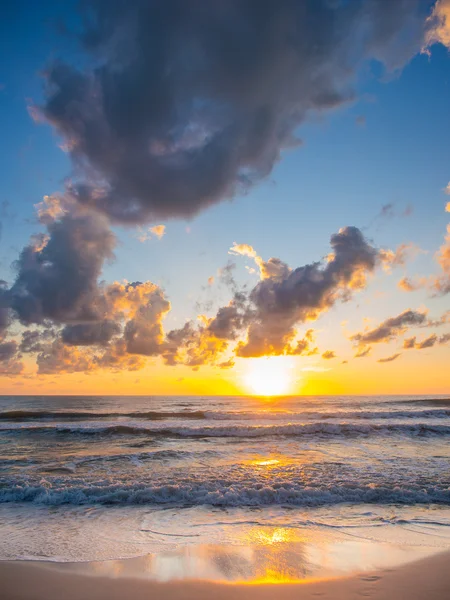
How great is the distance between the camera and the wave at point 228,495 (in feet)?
31.8

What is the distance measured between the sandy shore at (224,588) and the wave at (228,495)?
441 cm

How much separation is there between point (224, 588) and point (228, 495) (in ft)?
16.5

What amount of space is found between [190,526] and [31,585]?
3414 millimetres

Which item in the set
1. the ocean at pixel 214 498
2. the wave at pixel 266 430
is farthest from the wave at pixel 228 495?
the wave at pixel 266 430

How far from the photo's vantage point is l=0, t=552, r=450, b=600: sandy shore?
486 centimetres

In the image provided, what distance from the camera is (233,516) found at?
8.57 meters

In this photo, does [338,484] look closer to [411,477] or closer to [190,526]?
[411,477]

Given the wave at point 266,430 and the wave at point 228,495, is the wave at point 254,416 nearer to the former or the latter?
the wave at point 266,430

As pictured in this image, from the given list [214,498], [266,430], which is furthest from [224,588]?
[266,430]

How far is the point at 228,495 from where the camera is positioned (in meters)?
9.94

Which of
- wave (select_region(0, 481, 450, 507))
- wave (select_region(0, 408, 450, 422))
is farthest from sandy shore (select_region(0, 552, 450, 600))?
wave (select_region(0, 408, 450, 422))

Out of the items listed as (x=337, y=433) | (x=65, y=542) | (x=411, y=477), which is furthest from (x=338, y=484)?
(x=337, y=433)

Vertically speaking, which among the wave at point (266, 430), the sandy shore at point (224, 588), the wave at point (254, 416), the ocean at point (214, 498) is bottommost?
the wave at point (254, 416)

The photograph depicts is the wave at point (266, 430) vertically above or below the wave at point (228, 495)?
below
